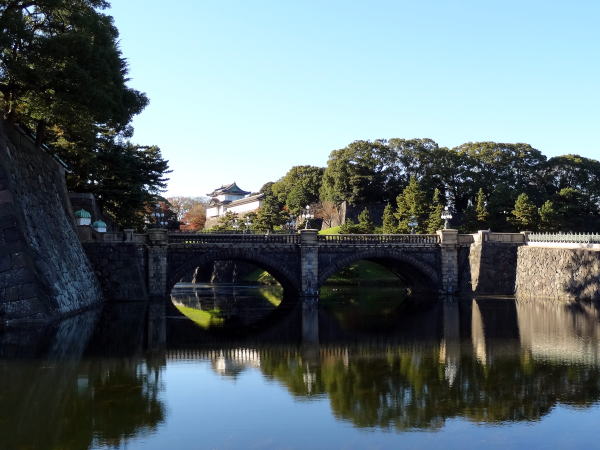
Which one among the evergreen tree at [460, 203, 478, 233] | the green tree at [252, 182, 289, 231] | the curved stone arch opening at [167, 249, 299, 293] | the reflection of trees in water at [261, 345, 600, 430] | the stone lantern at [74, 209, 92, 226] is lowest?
the reflection of trees in water at [261, 345, 600, 430]

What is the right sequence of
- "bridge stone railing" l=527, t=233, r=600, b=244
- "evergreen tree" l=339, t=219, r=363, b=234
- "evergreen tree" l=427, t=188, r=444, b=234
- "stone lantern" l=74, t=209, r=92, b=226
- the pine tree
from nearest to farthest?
1. "stone lantern" l=74, t=209, r=92, b=226
2. "bridge stone railing" l=527, t=233, r=600, b=244
3. "evergreen tree" l=427, t=188, r=444, b=234
4. the pine tree
5. "evergreen tree" l=339, t=219, r=363, b=234

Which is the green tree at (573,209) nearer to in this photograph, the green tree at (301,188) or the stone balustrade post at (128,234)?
the green tree at (301,188)

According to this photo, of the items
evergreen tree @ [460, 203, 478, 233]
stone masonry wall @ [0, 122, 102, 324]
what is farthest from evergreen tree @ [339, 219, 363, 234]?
stone masonry wall @ [0, 122, 102, 324]

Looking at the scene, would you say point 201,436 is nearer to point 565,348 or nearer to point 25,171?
point 565,348

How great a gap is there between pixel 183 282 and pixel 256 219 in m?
13.8

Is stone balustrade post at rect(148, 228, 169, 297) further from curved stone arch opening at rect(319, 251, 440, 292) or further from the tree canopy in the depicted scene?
curved stone arch opening at rect(319, 251, 440, 292)

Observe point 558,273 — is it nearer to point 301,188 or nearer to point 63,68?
point 63,68

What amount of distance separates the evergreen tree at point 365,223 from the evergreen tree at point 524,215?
16.9 metres

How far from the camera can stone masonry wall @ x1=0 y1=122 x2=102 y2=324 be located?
92.4 ft

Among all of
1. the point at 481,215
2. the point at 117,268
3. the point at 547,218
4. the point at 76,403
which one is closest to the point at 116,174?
the point at 117,268

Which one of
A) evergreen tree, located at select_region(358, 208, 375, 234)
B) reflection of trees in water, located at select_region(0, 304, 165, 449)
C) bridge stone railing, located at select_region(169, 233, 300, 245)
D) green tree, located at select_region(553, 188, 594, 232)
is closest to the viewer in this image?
reflection of trees in water, located at select_region(0, 304, 165, 449)

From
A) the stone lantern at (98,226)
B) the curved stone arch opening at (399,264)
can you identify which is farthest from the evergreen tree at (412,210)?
the stone lantern at (98,226)

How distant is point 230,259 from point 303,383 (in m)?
28.8

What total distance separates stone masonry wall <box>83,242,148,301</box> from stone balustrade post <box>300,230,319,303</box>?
39.8ft
